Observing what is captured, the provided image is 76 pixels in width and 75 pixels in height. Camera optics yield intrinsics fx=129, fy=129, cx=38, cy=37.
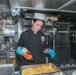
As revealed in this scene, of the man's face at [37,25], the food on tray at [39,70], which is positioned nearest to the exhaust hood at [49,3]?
the man's face at [37,25]

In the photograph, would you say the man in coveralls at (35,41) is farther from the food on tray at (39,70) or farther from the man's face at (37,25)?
the food on tray at (39,70)

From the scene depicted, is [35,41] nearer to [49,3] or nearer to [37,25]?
[37,25]

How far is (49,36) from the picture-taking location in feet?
16.3

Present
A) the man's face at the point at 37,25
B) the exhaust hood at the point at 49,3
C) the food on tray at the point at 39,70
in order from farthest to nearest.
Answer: the man's face at the point at 37,25, the exhaust hood at the point at 49,3, the food on tray at the point at 39,70

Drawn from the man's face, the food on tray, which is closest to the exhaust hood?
the man's face

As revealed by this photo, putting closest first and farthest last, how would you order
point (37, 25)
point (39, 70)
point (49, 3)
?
point (39, 70)
point (49, 3)
point (37, 25)

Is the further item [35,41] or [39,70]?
[35,41]

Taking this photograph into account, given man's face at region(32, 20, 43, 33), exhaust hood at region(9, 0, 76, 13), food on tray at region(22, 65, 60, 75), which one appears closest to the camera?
food on tray at region(22, 65, 60, 75)

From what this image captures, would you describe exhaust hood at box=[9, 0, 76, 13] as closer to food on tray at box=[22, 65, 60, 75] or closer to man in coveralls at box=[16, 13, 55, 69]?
man in coveralls at box=[16, 13, 55, 69]

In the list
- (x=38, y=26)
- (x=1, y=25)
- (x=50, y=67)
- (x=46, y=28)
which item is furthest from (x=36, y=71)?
(x=46, y=28)

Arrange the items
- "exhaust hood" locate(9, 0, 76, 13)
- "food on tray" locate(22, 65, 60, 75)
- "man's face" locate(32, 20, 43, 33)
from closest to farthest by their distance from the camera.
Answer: "food on tray" locate(22, 65, 60, 75) < "exhaust hood" locate(9, 0, 76, 13) < "man's face" locate(32, 20, 43, 33)

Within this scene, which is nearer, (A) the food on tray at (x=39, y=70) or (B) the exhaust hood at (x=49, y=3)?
(A) the food on tray at (x=39, y=70)

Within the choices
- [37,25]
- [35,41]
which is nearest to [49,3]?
[37,25]

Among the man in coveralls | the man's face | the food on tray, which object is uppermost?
the man's face
